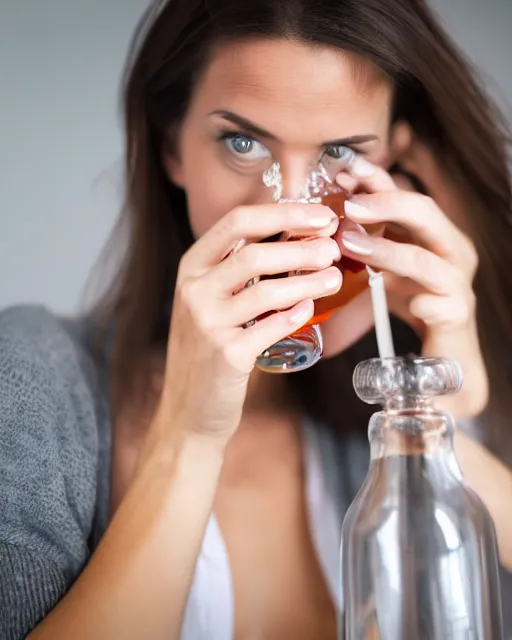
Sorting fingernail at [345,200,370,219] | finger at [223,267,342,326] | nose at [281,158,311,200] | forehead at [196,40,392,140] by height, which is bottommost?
finger at [223,267,342,326]

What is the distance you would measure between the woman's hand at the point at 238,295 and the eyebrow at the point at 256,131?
0.14 metres

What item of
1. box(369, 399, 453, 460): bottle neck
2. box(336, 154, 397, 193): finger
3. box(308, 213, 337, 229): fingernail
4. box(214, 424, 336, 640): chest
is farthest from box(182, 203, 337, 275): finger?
box(214, 424, 336, 640): chest

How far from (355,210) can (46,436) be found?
1.38 ft

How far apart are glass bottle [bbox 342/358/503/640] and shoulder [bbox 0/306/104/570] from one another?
0.32 meters

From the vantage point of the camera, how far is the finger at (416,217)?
2.93ft

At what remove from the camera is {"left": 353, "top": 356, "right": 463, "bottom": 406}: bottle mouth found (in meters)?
0.76

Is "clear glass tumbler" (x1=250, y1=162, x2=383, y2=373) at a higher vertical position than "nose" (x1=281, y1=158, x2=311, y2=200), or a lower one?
lower

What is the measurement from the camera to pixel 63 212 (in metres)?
0.98

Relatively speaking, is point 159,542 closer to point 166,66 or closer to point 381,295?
point 381,295

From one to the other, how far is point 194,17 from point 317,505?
0.61m

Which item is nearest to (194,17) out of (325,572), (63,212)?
(63,212)

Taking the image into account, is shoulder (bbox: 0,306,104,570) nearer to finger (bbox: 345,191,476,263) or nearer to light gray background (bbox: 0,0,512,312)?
light gray background (bbox: 0,0,512,312)

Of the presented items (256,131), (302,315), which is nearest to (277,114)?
(256,131)

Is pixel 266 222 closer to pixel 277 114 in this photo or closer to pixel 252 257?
pixel 252 257
